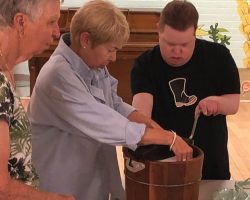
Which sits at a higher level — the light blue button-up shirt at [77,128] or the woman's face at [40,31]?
the woman's face at [40,31]

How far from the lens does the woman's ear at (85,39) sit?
1.58 metres

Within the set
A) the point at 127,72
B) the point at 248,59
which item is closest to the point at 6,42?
the point at 127,72

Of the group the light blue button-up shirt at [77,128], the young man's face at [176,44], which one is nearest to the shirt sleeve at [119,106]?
the light blue button-up shirt at [77,128]

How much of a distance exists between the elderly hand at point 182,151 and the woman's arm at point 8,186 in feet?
1.39

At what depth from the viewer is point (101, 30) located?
1.55 m

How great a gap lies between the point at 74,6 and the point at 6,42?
13.2 feet

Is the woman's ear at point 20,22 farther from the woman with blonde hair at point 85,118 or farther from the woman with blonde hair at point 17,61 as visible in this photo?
the woman with blonde hair at point 85,118

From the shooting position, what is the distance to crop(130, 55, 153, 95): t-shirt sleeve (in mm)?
1937

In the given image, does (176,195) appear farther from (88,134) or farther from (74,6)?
(74,6)

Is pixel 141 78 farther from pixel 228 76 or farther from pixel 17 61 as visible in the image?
pixel 17 61

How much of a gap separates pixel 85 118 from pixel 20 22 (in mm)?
429

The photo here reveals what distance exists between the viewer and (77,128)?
1529 mm

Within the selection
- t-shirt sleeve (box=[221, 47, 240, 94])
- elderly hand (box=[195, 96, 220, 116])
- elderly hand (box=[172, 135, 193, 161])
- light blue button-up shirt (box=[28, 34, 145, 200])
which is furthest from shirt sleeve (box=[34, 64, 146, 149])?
t-shirt sleeve (box=[221, 47, 240, 94])

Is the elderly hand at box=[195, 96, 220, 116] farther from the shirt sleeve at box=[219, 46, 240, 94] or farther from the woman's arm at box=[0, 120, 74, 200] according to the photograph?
the woman's arm at box=[0, 120, 74, 200]
